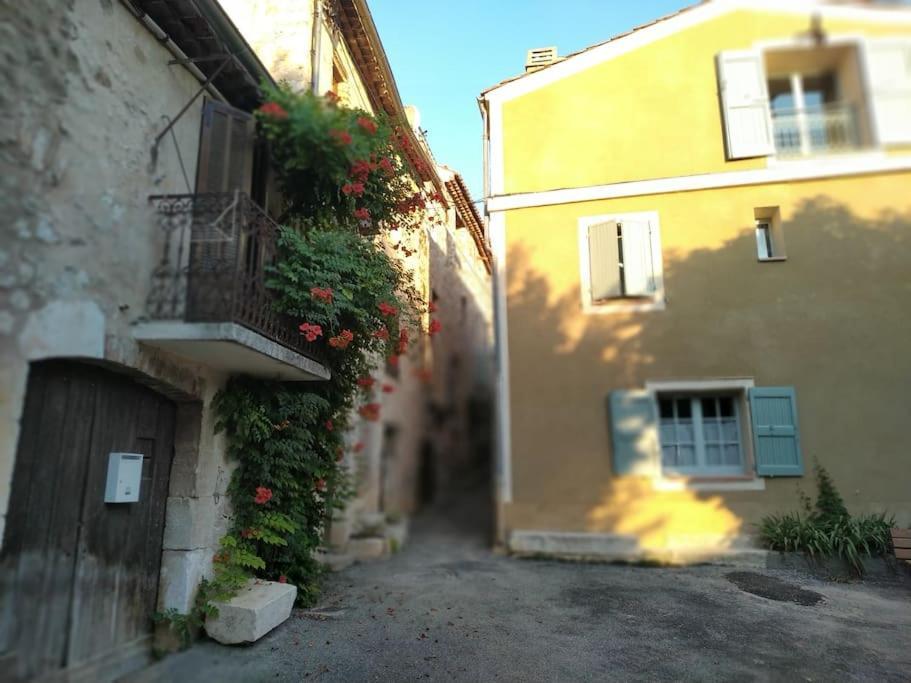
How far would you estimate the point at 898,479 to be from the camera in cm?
709

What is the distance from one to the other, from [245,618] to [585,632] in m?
2.89

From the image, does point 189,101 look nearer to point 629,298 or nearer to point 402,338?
point 402,338

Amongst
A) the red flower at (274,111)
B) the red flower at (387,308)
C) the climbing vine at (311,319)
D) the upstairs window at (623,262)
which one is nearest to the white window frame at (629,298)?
the upstairs window at (623,262)

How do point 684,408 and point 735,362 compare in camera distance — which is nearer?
point 735,362

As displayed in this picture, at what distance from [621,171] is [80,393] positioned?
728 cm

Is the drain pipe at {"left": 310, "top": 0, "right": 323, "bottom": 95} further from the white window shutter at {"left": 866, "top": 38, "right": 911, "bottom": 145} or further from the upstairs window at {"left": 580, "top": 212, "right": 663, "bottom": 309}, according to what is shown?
the white window shutter at {"left": 866, "top": 38, "right": 911, "bottom": 145}

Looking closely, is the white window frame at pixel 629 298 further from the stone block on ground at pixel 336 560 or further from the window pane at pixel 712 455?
the stone block on ground at pixel 336 560

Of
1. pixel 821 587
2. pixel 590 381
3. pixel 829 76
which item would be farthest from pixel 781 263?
pixel 821 587

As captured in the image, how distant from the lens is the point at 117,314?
4043 millimetres

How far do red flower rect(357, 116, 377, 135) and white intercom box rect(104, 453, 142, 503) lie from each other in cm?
325

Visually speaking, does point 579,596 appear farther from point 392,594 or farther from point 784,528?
point 784,528

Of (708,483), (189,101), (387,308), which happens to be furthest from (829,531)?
(189,101)

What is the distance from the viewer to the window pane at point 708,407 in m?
7.89

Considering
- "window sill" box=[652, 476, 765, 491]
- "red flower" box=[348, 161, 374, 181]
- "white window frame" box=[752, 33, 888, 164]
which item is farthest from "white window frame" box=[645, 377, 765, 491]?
"red flower" box=[348, 161, 374, 181]
